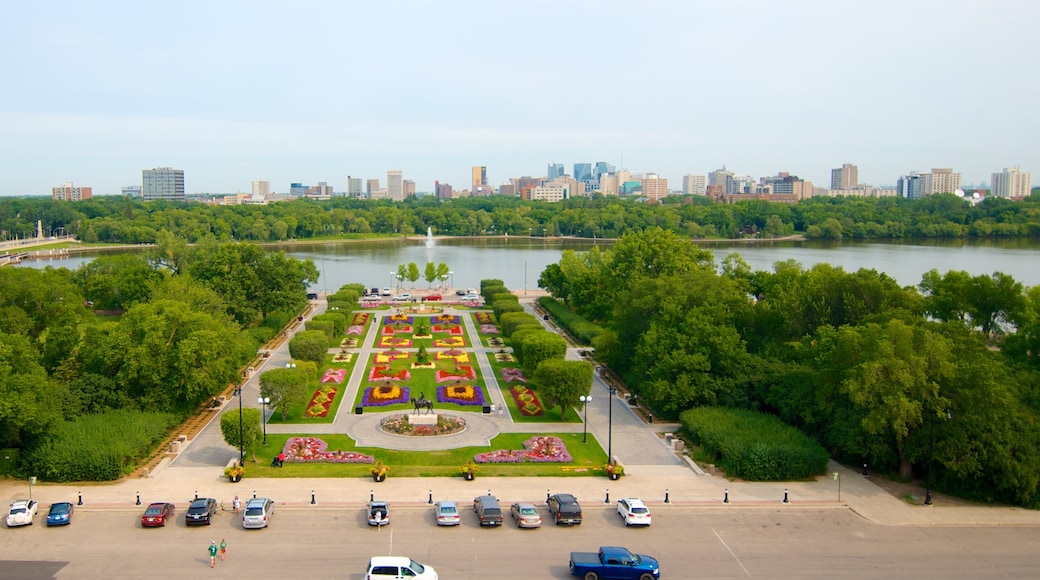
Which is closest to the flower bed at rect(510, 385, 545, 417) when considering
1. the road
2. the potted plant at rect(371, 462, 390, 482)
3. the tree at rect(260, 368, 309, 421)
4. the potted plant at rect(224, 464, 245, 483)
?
the tree at rect(260, 368, 309, 421)

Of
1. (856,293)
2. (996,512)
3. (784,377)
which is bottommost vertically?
(996,512)

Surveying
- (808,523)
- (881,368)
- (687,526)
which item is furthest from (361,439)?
(881,368)

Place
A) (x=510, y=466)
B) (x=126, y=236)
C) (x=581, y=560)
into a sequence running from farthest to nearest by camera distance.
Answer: (x=126, y=236), (x=510, y=466), (x=581, y=560)

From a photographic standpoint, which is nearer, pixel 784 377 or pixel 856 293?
pixel 784 377

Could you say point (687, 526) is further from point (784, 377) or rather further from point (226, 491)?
point (226, 491)

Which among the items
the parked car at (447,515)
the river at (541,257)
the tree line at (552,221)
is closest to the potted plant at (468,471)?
the parked car at (447,515)

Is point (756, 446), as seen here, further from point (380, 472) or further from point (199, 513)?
point (199, 513)

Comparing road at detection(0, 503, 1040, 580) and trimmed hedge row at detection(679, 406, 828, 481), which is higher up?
trimmed hedge row at detection(679, 406, 828, 481)

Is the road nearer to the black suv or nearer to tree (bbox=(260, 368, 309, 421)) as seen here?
the black suv
